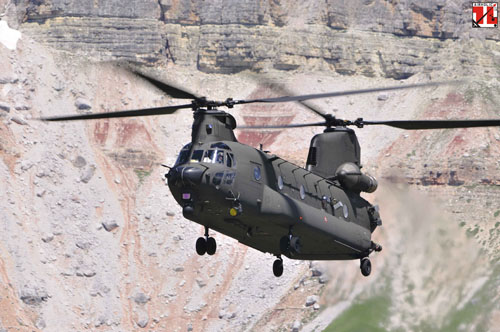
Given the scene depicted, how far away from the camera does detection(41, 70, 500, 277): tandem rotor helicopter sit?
37000 millimetres

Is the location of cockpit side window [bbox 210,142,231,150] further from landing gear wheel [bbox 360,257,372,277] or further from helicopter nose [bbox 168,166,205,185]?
landing gear wheel [bbox 360,257,372,277]

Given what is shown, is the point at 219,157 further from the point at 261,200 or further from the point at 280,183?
the point at 280,183

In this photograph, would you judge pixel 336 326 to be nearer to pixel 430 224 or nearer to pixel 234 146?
pixel 430 224

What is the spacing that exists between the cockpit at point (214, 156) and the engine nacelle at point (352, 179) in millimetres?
8356

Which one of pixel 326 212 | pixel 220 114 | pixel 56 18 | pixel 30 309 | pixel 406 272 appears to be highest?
pixel 56 18

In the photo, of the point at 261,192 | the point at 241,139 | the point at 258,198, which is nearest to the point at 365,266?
the point at 261,192

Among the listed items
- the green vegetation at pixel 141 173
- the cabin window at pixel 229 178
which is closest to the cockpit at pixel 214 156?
the cabin window at pixel 229 178

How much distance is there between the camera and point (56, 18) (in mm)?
114312

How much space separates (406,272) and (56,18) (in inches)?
2313

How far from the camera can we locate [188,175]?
36469 millimetres

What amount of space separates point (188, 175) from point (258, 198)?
2912 millimetres

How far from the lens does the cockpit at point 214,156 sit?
37.7 metres

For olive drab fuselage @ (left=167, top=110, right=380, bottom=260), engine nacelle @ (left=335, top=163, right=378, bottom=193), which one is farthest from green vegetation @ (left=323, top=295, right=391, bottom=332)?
olive drab fuselage @ (left=167, top=110, right=380, bottom=260)

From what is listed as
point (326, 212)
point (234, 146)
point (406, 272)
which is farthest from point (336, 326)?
point (234, 146)
